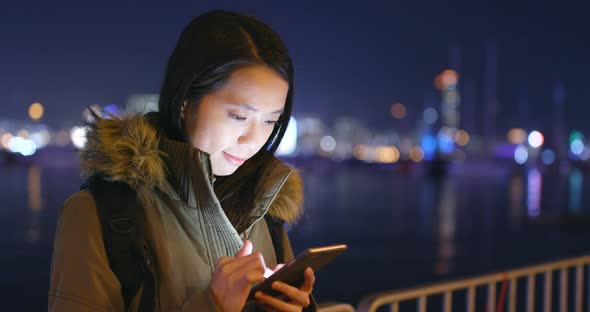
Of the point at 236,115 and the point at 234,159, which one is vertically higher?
the point at 236,115

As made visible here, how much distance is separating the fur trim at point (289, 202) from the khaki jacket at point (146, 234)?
31 cm

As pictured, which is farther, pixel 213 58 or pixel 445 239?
pixel 445 239

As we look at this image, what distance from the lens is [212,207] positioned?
1.44 meters

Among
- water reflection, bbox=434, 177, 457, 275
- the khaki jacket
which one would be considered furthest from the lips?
water reflection, bbox=434, 177, 457, 275

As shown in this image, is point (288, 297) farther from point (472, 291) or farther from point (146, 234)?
point (472, 291)

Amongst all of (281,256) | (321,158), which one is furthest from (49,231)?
(321,158)

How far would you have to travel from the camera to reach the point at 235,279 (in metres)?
1.23

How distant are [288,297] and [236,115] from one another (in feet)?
1.71

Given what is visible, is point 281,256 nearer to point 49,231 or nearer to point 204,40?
point 204,40

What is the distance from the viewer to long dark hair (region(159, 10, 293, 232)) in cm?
144

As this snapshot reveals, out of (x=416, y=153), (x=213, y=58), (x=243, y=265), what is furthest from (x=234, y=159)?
(x=416, y=153)

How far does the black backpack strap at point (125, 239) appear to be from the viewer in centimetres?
126

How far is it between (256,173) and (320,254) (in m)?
0.53

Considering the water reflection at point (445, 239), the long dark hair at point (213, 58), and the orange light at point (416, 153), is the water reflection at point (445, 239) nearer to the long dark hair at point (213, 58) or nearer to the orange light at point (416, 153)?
the long dark hair at point (213, 58)
